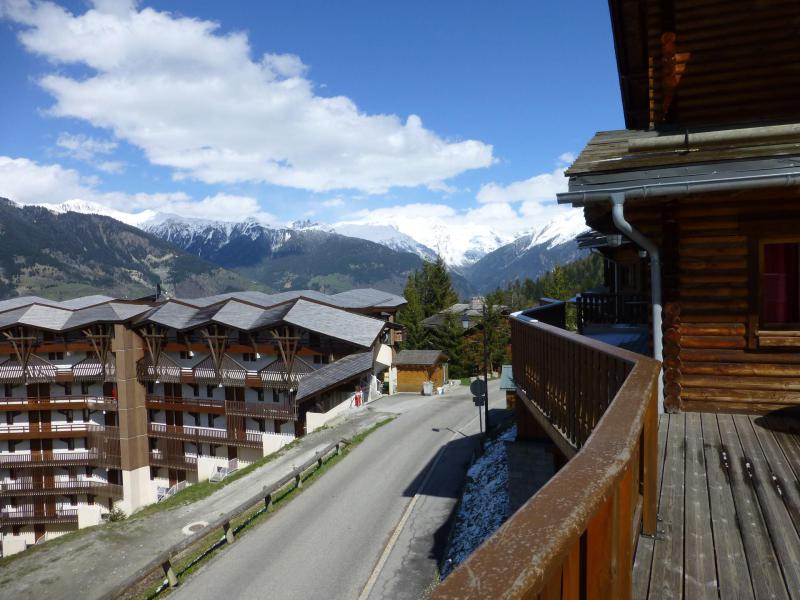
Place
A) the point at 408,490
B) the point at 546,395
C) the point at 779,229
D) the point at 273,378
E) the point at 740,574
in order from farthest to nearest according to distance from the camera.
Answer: the point at 273,378 < the point at 408,490 < the point at 546,395 < the point at 779,229 < the point at 740,574

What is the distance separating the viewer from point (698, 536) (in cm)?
391

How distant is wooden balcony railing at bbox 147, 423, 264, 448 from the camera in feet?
120

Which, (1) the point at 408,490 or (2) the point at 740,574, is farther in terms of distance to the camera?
(1) the point at 408,490

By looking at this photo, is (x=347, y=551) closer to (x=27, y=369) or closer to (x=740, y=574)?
(x=740, y=574)

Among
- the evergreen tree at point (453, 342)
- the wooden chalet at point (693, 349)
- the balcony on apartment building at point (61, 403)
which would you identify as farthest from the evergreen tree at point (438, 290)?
the wooden chalet at point (693, 349)

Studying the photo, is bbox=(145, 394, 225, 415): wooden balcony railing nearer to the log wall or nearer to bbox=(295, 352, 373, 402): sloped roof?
bbox=(295, 352, 373, 402): sloped roof

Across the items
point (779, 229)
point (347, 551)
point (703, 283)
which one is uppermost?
point (779, 229)

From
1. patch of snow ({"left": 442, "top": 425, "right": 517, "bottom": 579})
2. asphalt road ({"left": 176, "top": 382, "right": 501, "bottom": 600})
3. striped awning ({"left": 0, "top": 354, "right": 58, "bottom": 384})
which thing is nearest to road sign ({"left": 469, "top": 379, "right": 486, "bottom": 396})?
patch of snow ({"left": 442, "top": 425, "right": 517, "bottom": 579})

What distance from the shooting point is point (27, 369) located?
3962 cm

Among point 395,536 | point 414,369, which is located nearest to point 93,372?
point 414,369

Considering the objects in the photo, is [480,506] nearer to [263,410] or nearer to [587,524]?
[587,524]

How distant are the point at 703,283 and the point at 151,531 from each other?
75.1 ft

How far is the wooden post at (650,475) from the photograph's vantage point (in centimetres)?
379

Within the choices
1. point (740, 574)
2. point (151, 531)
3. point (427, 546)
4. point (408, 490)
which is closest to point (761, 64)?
point (740, 574)
